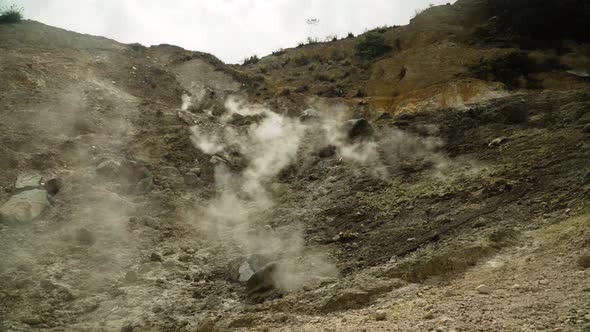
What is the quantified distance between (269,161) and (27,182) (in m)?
5.99

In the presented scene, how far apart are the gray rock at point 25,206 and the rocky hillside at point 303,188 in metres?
0.04

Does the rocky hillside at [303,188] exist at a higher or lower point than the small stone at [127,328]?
higher

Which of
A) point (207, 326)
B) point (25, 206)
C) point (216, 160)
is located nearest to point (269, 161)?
point (216, 160)

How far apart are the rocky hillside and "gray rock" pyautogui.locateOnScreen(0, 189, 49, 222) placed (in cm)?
4

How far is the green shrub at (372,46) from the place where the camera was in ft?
71.0

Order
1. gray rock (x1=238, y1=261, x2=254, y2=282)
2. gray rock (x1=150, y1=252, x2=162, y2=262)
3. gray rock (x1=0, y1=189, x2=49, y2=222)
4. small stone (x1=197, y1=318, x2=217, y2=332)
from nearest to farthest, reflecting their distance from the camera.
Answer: small stone (x1=197, y1=318, x2=217, y2=332)
gray rock (x1=238, y1=261, x2=254, y2=282)
gray rock (x1=150, y1=252, x2=162, y2=262)
gray rock (x1=0, y1=189, x2=49, y2=222)

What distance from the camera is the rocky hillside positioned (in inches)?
277

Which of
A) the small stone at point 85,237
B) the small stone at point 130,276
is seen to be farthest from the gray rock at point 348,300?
the small stone at point 85,237

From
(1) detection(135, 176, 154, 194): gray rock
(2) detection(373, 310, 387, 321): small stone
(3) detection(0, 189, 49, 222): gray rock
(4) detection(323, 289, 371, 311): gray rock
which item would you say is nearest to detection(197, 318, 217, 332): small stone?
(4) detection(323, 289, 371, 311): gray rock

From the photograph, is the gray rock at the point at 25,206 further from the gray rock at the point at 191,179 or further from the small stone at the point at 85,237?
the gray rock at the point at 191,179

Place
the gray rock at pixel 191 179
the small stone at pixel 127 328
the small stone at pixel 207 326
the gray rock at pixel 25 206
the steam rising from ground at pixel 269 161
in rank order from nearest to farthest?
the small stone at pixel 207 326 → the small stone at pixel 127 328 → the steam rising from ground at pixel 269 161 → the gray rock at pixel 25 206 → the gray rock at pixel 191 179

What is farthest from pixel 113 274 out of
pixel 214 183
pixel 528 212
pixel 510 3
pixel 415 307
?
pixel 510 3

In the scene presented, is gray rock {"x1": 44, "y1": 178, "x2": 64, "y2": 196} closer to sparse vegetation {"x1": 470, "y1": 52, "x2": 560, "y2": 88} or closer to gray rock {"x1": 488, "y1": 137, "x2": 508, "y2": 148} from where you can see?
gray rock {"x1": 488, "y1": 137, "x2": 508, "y2": 148}

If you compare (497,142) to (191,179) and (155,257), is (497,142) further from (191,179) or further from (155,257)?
(155,257)
